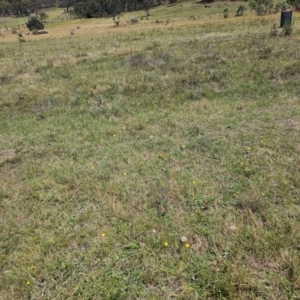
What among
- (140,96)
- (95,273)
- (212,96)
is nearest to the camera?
(95,273)

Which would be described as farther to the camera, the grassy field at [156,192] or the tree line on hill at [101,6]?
the tree line on hill at [101,6]

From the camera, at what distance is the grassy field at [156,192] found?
2826 mm

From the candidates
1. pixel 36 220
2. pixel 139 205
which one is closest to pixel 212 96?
pixel 139 205

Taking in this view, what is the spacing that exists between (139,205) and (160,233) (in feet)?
2.04

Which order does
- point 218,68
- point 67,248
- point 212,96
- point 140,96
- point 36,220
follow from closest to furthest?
point 67,248 < point 36,220 < point 212,96 < point 140,96 < point 218,68

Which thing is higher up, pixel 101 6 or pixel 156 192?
pixel 101 6

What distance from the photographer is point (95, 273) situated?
290 centimetres

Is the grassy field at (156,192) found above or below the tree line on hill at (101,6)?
below

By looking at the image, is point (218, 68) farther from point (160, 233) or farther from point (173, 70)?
point (160, 233)

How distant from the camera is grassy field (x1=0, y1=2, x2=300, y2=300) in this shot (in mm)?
2826

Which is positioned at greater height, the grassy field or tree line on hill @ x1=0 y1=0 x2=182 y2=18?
tree line on hill @ x1=0 y1=0 x2=182 y2=18

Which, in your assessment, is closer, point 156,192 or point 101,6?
point 156,192

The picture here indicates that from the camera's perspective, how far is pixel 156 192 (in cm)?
400

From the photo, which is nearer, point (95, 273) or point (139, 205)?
point (95, 273)
